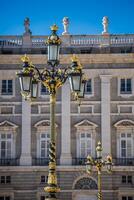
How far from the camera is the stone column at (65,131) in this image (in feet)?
122

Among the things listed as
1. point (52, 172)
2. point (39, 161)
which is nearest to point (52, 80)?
point (52, 172)

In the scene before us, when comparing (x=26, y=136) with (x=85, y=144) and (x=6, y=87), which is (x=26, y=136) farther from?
(x=85, y=144)

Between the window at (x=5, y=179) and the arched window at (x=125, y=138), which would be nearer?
the window at (x=5, y=179)

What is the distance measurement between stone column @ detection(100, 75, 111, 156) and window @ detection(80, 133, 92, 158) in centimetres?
97

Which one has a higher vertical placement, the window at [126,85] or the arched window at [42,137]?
the window at [126,85]

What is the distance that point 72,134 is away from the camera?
37.6 meters

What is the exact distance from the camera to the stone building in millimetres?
36844

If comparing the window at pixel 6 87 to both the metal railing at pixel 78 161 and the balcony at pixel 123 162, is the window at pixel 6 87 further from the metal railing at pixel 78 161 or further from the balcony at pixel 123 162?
the balcony at pixel 123 162

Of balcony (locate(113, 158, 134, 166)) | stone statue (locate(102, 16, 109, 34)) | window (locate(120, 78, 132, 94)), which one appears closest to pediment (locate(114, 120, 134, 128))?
window (locate(120, 78, 132, 94))

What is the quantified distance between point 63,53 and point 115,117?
5.68m

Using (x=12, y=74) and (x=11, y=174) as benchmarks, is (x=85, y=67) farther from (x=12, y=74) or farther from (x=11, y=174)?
(x=11, y=174)

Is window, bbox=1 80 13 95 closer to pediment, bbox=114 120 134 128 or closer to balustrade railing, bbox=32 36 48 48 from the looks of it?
balustrade railing, bbox=32 36 48 48

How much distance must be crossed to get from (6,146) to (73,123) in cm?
475

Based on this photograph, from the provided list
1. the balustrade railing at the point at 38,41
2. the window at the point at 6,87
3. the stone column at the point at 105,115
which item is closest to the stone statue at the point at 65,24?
the balustrade railing at the point at 38,41
